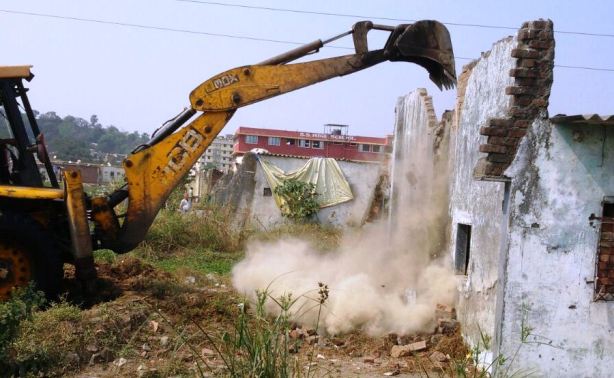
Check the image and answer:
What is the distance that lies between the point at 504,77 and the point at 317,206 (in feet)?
46.4

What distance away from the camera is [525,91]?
6.16m

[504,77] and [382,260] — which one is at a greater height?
[504,77]

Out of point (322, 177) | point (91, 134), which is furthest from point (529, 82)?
point (91, 134)

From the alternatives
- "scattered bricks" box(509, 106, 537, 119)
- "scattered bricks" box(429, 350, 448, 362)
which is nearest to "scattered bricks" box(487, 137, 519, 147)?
"scattered bricks" box(509, 106, 537, 119)

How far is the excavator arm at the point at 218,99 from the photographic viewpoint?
8109 mm

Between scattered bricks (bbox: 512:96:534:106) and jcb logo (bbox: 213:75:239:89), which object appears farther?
jcb logo (bbox: 213:75:239:89)

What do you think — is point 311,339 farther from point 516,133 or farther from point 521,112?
point 521,112

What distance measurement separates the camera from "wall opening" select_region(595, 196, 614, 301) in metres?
6.23

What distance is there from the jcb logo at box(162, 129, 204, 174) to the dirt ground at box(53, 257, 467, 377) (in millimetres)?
1746

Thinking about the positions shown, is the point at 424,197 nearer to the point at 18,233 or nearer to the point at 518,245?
the point at 518,245

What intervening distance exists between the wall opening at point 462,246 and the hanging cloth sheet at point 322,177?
12.7 m

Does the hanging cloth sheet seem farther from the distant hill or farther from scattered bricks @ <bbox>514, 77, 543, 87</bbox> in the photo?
the distant hill

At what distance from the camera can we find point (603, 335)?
631 cm

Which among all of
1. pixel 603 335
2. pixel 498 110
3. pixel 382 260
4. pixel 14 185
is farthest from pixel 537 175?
pixel 14 185
